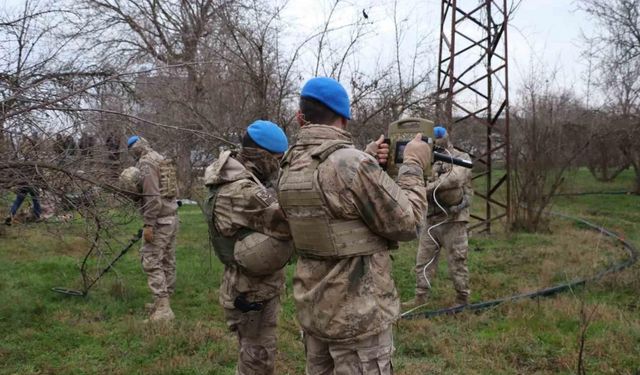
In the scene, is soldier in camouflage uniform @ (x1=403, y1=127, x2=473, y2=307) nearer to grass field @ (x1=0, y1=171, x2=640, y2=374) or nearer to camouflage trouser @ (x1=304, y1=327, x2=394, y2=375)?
grass field @ (x1=0, y1=171, x2=640, y2=374)

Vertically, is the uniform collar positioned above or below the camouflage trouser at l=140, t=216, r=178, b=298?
above

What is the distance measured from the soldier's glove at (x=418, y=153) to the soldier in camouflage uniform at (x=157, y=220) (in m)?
3.36

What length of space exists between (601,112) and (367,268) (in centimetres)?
2071

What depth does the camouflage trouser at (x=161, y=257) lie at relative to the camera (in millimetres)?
5744

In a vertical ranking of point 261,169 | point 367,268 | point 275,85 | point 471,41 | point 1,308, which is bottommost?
point 1,308

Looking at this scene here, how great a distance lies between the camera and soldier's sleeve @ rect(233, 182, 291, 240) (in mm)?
2971

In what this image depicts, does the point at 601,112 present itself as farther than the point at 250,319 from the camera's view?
Yes

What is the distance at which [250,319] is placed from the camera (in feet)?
11.3

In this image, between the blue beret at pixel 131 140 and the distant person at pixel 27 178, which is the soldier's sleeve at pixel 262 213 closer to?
the distant person at pixel 27 178

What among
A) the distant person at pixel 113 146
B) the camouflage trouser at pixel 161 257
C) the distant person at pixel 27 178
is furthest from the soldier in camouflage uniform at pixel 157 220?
the distant person at pixel 27 178

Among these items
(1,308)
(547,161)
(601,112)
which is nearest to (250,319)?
(1,308)

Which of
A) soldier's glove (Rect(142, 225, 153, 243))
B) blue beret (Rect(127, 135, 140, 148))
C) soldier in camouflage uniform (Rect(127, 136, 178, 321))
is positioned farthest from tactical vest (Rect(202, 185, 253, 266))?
soldier's glove (Rect(142, 225, 153, 243))

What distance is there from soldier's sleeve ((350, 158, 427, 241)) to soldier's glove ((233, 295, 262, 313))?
125 centimetres

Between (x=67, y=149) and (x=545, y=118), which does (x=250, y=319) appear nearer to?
(x=67, y=149)
